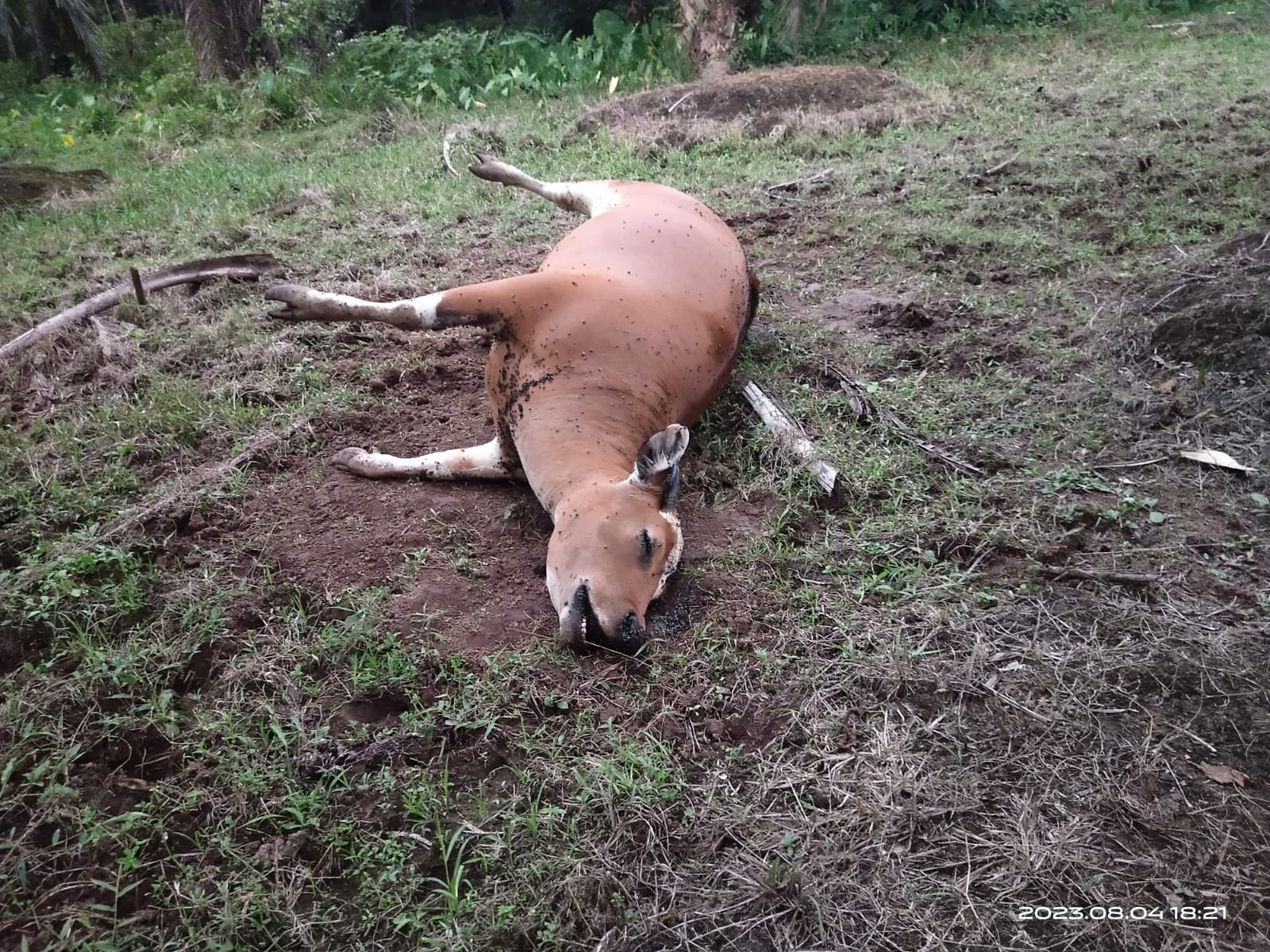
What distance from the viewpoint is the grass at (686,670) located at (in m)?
2.06

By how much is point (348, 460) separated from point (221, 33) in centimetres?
1074

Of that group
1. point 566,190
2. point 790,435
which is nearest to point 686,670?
point 790,435

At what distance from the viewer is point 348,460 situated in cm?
360

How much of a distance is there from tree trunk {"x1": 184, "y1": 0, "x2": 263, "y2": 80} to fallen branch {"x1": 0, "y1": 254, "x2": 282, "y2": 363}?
757cm

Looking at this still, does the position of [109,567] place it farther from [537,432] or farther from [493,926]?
[493,926]

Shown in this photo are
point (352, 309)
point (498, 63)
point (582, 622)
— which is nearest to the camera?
point (582, 622)

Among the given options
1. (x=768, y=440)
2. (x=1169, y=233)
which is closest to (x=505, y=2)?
(x=1169, y=233)

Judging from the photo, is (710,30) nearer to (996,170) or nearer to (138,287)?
(996,170)

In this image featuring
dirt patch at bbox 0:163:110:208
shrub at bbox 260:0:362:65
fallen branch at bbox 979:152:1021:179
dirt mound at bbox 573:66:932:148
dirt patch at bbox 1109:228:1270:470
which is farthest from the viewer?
shrub at bbox 260:0:362:65

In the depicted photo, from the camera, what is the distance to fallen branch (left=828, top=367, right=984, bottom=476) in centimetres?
357

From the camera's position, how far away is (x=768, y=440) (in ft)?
12.4

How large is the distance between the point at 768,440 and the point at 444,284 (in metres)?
2.57

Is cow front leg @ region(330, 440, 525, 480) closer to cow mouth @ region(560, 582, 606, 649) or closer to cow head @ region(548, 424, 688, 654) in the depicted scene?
cow head @ region(548, 424, 688, 654)
